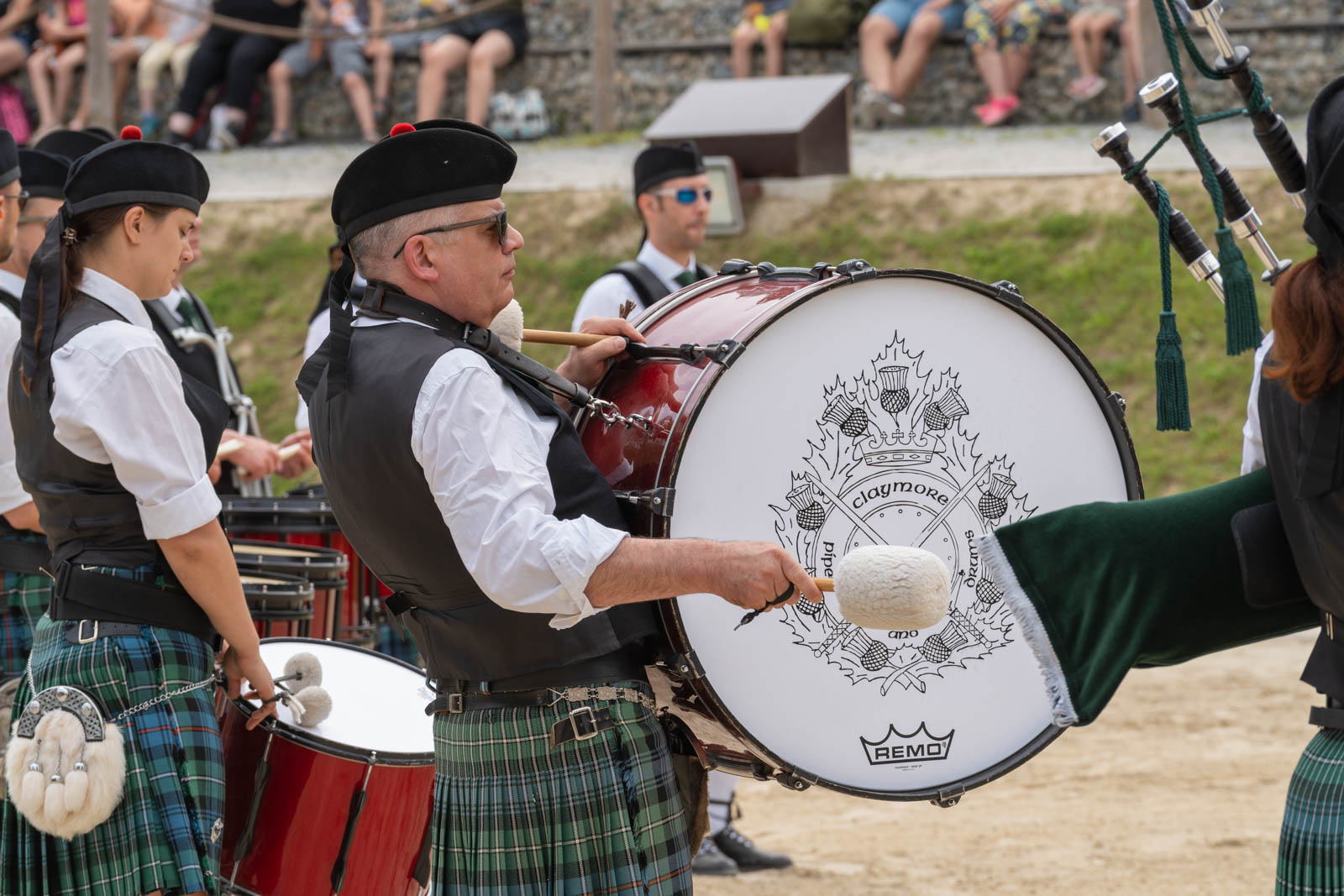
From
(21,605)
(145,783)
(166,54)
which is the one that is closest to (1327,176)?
Result: (145,783)

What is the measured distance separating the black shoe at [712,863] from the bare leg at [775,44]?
8.19m

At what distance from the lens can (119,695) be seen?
2.55m

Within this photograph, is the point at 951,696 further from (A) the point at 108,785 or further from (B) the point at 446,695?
(A) the point at 108,785

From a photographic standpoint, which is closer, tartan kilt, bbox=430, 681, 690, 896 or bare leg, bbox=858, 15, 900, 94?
tartan kilt, bbox=430, 681, 690, 896

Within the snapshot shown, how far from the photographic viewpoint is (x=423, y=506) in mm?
2068

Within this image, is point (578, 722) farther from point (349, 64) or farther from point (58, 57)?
point (58, 57)

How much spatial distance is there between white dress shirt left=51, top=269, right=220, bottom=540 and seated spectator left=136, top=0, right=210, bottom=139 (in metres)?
10.9

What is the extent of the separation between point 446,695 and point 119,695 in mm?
648

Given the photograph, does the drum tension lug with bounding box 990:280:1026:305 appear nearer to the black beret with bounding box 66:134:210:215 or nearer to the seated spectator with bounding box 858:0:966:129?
the black beret with bounding box 66:134:210:215

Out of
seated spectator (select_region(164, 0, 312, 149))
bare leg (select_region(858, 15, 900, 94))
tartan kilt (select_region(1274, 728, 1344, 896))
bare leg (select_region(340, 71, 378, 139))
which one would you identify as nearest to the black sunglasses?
tartan kilt (select_region(1274, 728, 1344, 896))

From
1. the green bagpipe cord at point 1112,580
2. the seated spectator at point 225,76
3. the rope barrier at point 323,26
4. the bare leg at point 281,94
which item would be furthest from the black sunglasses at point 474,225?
the bare leg at point 281,94

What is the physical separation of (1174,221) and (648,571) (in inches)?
55.5

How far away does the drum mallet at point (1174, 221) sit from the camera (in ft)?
8.89

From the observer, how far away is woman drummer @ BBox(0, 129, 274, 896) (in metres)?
2.45
